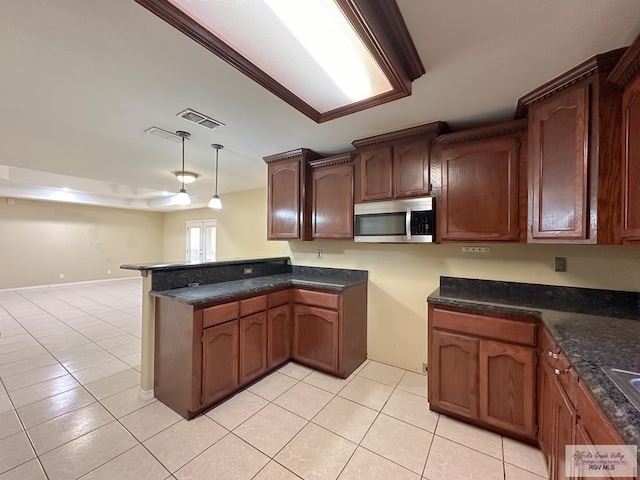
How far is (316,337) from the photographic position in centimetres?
271

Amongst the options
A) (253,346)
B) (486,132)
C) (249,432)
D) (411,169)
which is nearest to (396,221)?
(411,169)

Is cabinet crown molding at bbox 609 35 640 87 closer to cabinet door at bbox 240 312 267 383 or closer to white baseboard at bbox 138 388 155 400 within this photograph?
cabinet door at bbox 240 312 267 383

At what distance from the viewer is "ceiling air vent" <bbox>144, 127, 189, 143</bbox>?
96.7 inches

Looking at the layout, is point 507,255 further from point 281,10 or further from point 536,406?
point 281,10

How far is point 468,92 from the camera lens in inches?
71.5

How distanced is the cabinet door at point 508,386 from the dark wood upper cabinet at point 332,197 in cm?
157

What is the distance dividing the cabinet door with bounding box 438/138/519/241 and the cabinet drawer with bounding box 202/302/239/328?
6.33ft

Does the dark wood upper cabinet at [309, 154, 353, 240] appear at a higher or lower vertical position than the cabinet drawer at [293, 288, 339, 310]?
higher

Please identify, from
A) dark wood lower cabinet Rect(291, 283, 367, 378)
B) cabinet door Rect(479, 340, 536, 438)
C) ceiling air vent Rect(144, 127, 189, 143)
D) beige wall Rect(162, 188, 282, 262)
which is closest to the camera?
cabinet door Rect(479, 340, 536, 438)

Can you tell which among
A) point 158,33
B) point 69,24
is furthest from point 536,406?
point 69,24

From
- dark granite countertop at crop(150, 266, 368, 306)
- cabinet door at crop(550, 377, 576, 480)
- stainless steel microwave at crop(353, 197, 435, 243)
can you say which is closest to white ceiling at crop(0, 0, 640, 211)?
stainless steel microwave at crop(353, 197, 435, 243)

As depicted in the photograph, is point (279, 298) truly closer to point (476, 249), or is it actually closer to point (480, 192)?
point (476, 249)

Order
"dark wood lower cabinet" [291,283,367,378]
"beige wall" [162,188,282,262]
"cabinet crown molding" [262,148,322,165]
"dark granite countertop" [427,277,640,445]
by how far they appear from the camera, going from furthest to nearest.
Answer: "beige wall" [162,188,282,262] < "cabinet crown molding" [262,148,322,165] < "dark wood lower cabinet" [291,283,367,378] < "dark granite countertop" [427,277,640,445]

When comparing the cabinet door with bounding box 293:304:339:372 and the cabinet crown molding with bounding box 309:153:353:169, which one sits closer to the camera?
the cabinet door with bounding box 293:304:339:372
